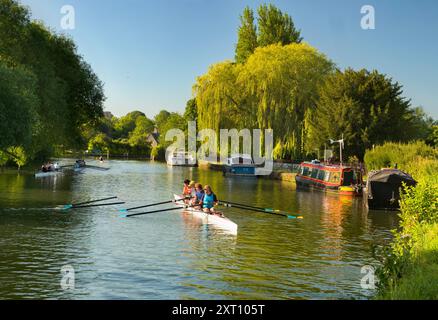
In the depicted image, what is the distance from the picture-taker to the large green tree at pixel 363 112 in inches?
2122

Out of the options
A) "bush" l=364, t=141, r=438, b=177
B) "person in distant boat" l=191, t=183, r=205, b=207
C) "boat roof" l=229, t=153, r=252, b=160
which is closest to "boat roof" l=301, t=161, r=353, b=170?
"bush" l=364, t=141, r=438, b=177

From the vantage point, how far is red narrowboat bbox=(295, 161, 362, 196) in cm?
4227

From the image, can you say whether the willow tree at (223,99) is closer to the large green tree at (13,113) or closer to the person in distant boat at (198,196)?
the large green tree at (13,113)

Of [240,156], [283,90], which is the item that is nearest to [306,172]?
[283,90]

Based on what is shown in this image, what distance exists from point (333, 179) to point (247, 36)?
3940 cm

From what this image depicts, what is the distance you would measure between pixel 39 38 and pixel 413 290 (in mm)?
46415

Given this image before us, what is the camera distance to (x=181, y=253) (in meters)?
19.2

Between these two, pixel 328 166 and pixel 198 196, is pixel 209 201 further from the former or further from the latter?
pixel 328 166

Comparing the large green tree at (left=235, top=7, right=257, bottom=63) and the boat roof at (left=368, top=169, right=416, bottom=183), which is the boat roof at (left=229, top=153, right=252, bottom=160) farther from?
the boat roof at (left=368, top=169, right=416, bottom=183)

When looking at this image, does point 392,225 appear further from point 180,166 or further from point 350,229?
point 180,166

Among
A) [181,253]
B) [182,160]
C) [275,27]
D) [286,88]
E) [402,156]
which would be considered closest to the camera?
[181,253]

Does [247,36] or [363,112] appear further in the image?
[247,36]

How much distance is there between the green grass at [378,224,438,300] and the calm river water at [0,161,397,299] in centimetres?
161
